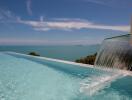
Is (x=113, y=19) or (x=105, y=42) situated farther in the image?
(x=113, y=19)

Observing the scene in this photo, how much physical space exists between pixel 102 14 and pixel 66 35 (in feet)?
36.5

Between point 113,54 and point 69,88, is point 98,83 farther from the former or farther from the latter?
point 113,54

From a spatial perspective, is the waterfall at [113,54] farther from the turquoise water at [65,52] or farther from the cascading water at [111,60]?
the turquoise water at [65,52]

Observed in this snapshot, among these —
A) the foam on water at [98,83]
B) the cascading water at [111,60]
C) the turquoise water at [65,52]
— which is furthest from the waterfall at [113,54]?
the turquoise water at [65,52]

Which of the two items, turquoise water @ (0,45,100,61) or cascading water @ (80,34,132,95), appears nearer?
cascading water @ (80,34,132,95)

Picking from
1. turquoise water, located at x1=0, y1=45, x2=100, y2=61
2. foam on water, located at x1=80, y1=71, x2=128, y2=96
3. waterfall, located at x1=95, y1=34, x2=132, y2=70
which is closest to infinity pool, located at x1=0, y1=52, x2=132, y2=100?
foam on water, located at x1=80, y1=71, x2=128, y2=96

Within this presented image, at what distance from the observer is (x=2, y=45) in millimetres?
30062

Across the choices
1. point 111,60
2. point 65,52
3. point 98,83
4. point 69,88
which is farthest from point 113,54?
point 65,52

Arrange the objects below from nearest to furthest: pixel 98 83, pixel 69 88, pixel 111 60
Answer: pixel 111 60 → pixel 69 88 → pixel 98 83

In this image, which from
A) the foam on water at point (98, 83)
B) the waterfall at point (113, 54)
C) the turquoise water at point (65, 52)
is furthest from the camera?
the turquoise water at point (65, 52)

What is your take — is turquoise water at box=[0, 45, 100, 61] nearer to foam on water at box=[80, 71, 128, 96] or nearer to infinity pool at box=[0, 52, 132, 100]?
infinity pool at box=[0, 52, 132, 100]

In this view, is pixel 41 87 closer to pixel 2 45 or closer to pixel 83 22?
pixel 83 22

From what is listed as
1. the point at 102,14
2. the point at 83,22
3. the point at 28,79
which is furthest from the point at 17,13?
the point at 28,79

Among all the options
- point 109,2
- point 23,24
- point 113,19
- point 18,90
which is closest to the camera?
point 18,90
